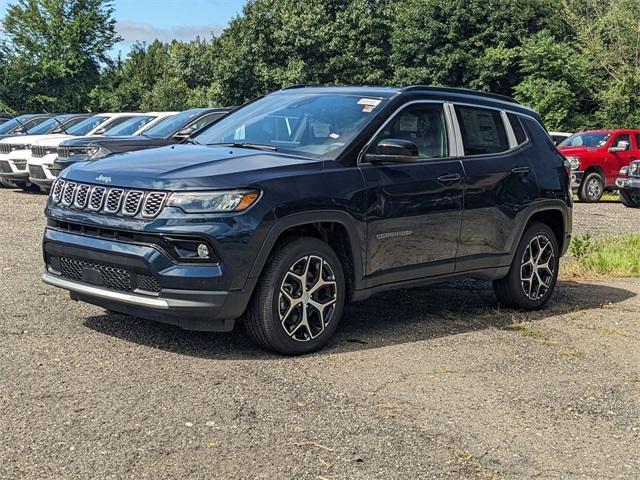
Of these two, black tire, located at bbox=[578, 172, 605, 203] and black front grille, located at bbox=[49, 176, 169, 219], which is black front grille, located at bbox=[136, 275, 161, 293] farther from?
black tire, located at bbox=[578, 172, 605, 203]

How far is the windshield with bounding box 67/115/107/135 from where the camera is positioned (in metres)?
19.5

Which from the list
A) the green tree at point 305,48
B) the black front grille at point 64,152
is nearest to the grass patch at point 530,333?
the black front grille at point 64,152

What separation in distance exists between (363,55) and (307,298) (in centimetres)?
4001

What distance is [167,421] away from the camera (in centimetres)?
455

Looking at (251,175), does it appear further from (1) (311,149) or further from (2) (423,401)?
(2) (423,401)

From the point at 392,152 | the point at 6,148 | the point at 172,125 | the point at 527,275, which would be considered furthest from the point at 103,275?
the point at 6,148

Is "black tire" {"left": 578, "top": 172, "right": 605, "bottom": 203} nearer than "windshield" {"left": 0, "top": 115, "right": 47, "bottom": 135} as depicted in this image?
Yes

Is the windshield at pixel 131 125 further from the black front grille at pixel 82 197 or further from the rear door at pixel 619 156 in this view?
the rear door at pixel 619 156

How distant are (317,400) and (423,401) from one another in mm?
622

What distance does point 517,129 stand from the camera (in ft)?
26.1

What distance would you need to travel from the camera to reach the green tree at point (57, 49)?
51469mm

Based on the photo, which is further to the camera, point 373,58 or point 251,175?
point 373,58

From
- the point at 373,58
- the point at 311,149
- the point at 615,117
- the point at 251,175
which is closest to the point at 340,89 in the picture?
the point at 311,149

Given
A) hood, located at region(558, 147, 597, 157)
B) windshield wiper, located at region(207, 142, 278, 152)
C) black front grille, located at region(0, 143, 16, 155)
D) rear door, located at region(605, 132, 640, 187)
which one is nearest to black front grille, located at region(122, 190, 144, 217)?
windshield wiper, located at region(207, 142, 278, 152)
